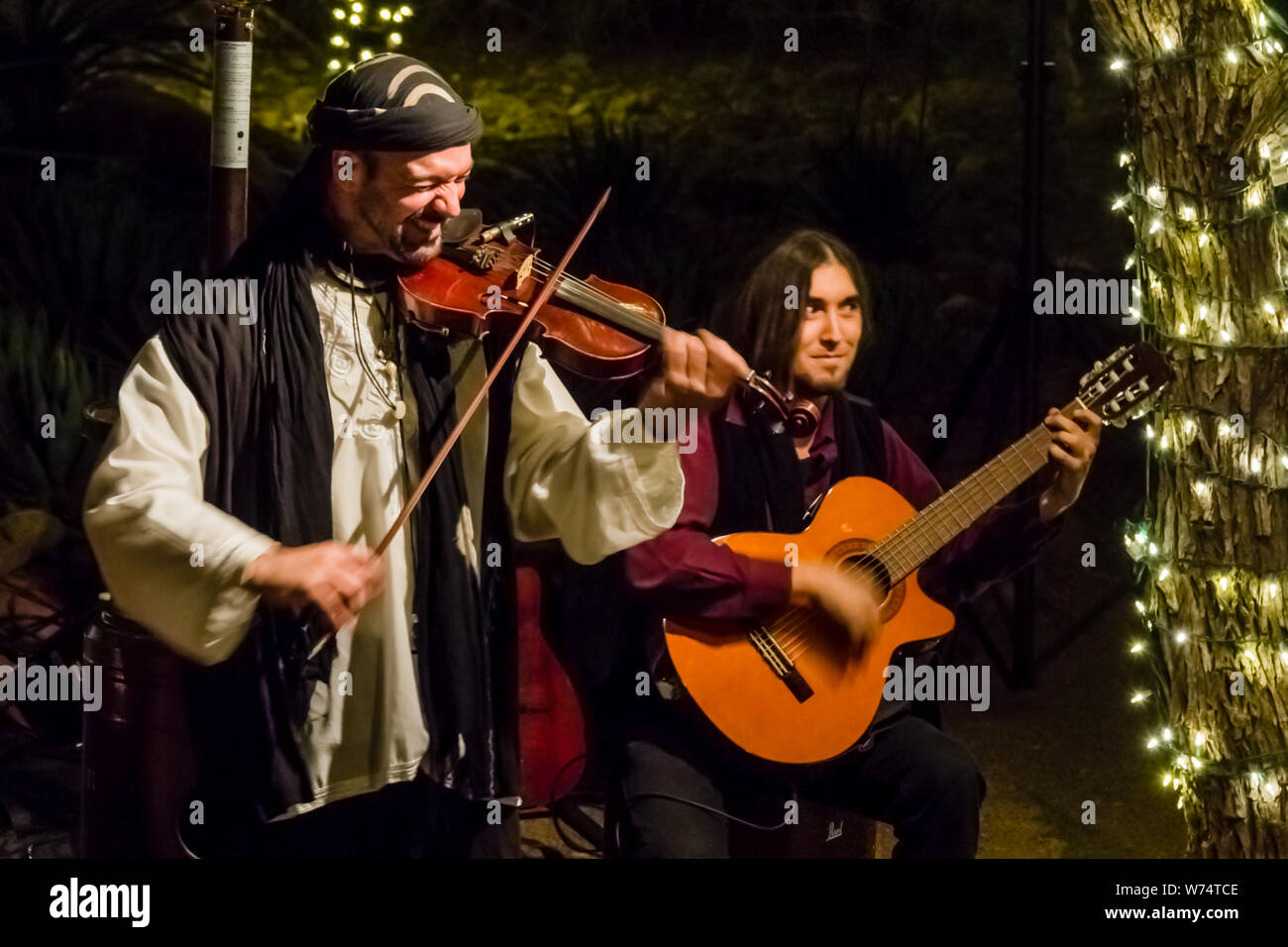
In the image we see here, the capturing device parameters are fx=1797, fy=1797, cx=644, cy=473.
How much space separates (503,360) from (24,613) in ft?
4.37

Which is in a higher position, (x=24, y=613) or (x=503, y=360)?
(x=503, y=360)

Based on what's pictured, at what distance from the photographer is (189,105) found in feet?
13.8

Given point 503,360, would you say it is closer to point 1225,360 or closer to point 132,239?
point 132,239

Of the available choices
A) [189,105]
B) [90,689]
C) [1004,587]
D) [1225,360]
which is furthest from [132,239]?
[1225,360]

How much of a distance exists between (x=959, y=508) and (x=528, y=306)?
112 centimetres

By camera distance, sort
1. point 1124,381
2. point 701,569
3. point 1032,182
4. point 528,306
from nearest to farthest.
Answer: point 528,306, point 701,569, point 1124,381, point 1032,182

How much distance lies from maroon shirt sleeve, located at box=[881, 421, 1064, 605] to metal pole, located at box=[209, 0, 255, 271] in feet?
5.18

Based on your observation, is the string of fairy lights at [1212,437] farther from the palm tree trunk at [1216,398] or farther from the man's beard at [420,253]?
the man's beard at [420,253]

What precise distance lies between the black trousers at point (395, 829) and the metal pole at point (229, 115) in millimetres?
1276

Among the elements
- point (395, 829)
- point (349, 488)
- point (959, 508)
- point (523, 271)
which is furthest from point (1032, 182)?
point (395, 829)

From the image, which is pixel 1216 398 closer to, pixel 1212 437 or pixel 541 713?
pixel 1212 437

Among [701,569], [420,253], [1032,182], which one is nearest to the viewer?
[420,253]

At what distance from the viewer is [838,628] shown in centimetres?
403
